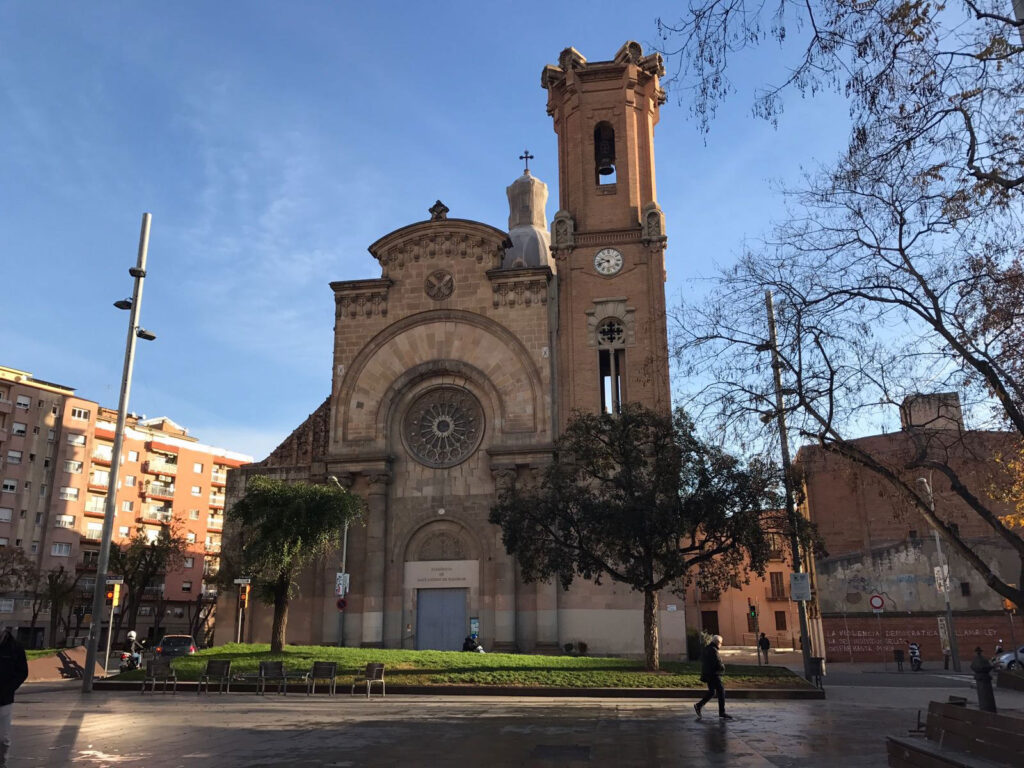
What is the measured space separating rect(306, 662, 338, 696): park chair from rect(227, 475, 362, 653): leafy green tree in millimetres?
5536

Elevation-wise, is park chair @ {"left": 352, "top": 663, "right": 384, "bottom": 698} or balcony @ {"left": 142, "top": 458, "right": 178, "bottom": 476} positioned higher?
balcony @ {"left": 142, "top": 458, "right": 178, "bottom": 476}

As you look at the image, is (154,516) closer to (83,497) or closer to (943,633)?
(83,497)

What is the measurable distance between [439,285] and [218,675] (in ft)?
70.3

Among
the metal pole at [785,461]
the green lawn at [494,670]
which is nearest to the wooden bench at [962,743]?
the metal pole at [785,461]

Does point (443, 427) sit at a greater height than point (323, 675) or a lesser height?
greater

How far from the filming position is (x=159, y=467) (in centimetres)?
7419

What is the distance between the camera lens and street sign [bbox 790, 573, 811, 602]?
22.5m

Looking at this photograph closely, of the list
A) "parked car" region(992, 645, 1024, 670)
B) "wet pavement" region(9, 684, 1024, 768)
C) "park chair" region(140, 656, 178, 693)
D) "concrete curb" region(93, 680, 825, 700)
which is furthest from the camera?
"parked car" region(992, 645, 1024, 670)

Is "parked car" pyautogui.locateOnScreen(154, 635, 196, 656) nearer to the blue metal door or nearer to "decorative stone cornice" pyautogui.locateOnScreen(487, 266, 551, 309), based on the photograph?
the blue metal door

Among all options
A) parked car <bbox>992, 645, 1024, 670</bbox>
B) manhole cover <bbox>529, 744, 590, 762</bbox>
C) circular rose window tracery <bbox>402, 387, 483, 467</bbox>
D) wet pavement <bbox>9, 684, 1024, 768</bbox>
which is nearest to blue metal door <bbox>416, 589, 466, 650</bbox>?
circular rose window tracery <bbox>402, 387, 483, 467</bbox>

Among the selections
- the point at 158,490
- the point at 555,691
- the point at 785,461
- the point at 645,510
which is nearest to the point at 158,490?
the point at 158,490

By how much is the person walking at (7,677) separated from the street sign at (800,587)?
63.0 ft

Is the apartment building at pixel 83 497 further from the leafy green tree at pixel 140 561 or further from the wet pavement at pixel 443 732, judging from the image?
the wet pavement at pixel 443 732

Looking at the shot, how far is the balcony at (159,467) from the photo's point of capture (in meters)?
73.0
